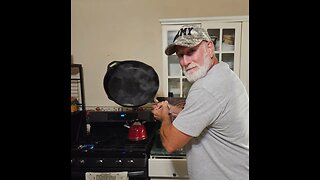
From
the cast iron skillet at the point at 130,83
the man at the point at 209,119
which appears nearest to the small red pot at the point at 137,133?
the cast iron skillet at the point at 130,83

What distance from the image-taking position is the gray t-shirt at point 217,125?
101 cm

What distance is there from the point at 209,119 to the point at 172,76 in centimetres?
100

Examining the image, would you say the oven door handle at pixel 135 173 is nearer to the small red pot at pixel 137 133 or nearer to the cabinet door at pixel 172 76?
the small red pot at pixel 137 133

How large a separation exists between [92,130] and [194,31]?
1.37 m

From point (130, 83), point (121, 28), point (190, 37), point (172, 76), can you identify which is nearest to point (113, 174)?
point (130, 83)

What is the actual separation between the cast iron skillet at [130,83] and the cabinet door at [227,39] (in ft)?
1.76

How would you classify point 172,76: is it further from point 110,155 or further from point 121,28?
point 110,155

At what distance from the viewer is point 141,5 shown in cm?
212

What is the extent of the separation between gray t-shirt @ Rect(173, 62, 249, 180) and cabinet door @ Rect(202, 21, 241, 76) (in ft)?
2.71

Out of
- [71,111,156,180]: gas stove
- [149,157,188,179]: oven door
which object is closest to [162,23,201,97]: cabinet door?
[71,111,156,180]: gas stove

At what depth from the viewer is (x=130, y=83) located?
1.72 metres

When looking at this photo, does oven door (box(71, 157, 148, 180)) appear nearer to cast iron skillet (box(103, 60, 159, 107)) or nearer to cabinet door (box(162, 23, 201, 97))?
cast iron skillet (box(103, 60, 159, 107))
